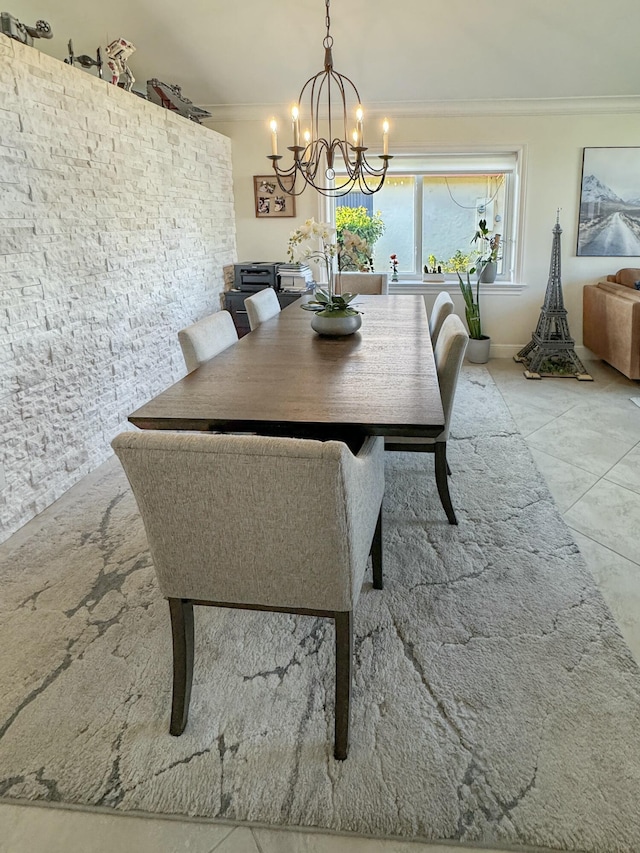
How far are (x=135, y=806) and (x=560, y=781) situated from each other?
3.37ft

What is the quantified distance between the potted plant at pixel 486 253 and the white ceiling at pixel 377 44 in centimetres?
108

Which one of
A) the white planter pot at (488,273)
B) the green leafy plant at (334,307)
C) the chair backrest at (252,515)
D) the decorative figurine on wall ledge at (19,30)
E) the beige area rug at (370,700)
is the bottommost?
the beige area rug at (370,700)

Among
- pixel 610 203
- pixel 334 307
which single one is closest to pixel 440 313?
pixel 334 307

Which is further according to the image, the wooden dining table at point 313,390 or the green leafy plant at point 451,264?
the green leafy plant at point 451,264

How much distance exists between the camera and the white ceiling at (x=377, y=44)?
3.81 m

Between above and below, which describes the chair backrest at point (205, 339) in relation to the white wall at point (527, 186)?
below

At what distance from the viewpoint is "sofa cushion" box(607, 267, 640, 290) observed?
491cm

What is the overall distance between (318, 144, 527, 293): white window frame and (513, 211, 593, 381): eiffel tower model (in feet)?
1.20

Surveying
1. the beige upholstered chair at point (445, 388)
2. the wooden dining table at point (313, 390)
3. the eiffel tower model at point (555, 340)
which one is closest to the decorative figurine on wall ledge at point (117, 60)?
the wooden dining table at point (313, 390)

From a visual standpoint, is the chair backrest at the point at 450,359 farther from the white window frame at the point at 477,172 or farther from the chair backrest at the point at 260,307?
the white window frame at the point at 477,172

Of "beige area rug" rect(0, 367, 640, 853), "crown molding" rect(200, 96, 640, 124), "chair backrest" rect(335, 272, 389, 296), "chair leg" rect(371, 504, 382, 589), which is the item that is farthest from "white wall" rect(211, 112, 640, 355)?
"chair leg" rect(371, 504, 382, 589)

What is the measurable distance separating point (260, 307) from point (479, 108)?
2972 mm

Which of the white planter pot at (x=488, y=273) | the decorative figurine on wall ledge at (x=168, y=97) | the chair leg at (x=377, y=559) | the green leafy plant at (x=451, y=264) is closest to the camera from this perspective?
the chair leg at (x=377, y=559)

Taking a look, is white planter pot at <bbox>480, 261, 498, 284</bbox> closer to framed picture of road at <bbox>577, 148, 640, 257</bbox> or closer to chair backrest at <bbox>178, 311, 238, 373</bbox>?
framed picture of road at <bbox>577, 148, 640, 257</bbox>
